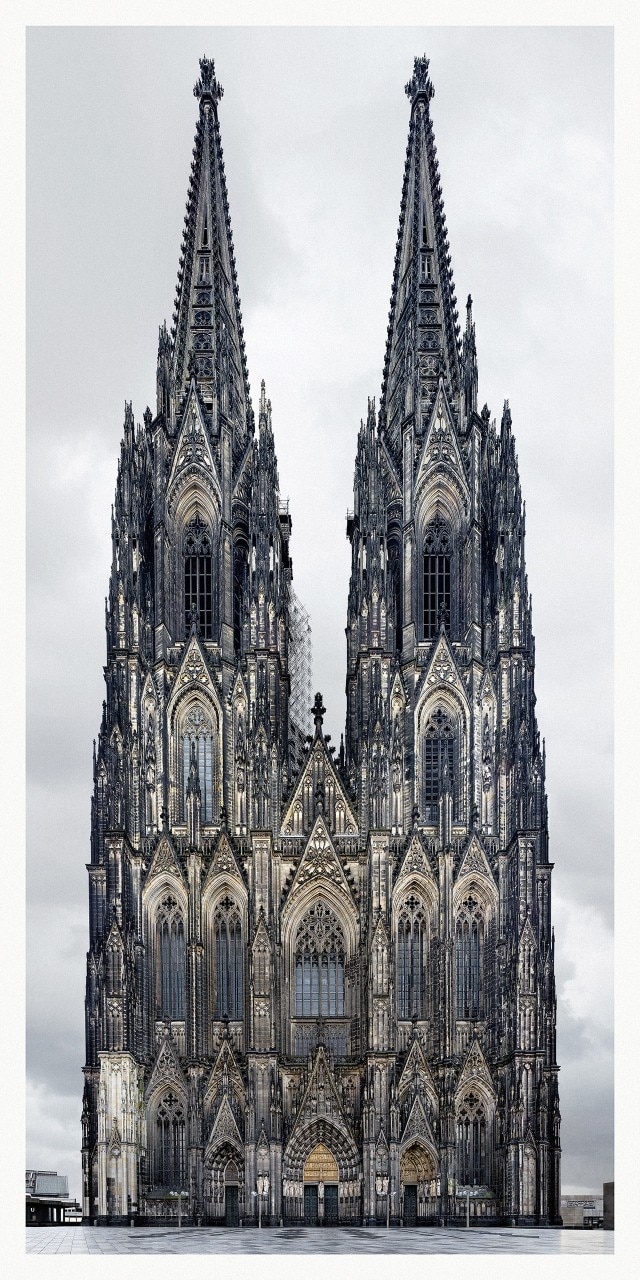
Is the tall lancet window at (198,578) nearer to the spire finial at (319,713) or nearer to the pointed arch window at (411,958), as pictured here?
the spire finial at (319,713)

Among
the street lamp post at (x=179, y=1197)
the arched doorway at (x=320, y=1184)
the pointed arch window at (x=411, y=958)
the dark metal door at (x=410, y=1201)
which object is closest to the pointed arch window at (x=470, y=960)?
the pointed arch window at (x=411, y=958)

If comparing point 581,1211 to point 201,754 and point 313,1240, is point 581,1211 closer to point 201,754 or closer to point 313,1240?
point 313,1240

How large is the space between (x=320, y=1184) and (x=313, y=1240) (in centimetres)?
1293

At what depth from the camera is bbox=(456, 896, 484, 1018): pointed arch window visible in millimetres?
62594

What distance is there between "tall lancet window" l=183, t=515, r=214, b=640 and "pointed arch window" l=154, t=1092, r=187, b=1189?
1791 cm

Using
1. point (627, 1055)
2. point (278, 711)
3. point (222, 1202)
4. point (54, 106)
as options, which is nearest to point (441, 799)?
point (278, 711)

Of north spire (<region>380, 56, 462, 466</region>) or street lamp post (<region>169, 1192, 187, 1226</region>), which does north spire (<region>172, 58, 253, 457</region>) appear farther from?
street lamp post (<region>169, 1192, 187, 1226</region>)

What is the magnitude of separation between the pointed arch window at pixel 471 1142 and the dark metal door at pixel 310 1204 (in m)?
5.23

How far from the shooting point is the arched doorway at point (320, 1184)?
2376 inches

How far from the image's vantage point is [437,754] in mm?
65562

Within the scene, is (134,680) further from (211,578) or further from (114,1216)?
(114,1216)

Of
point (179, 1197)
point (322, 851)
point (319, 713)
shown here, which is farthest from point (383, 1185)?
point (319, 713)

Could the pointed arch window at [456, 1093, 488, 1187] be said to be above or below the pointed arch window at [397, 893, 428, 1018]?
below

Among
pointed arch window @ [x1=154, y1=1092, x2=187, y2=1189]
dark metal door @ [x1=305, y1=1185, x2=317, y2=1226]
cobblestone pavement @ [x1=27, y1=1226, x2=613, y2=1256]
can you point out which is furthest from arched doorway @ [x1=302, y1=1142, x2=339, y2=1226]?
pointed arch window @ [x1=154, y1=1092, x2=187, y2=1189]
